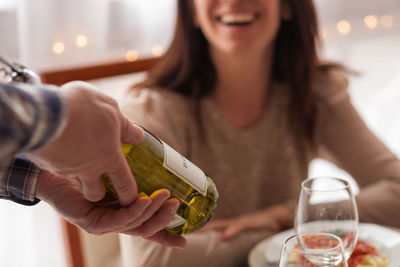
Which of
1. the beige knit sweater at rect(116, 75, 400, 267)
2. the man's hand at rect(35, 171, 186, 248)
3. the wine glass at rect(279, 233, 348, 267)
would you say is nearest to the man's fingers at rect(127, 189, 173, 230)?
the man's hand at rect(35, 171, 186, 248)

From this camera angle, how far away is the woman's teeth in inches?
51.2

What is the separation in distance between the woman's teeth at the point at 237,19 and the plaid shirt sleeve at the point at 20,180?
827mm

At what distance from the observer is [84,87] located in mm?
424

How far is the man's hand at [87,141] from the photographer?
15.7 inches

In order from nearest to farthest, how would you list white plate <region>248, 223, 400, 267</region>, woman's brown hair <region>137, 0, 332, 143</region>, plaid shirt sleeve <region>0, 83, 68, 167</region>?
plaid shirt sleeve <region>0, 83, 68, 167</region> < white plate <region>248, 223, 400, 267</region> < woman's brown hair <region>137, 0, 332, 143</region>

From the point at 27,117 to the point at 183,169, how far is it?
0.24 m

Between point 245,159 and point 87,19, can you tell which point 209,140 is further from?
point 87,19

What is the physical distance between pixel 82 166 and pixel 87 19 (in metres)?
1.56

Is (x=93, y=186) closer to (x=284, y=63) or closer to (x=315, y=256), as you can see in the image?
(x=315, y=256)

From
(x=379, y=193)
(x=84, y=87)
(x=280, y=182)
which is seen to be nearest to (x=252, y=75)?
(x=280, y=182)

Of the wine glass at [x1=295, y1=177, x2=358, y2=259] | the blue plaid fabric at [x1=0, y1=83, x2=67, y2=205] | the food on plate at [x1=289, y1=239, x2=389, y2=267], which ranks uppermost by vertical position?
the blue plaid fabric at [x1=0, y1=83, x2=67, y2=205]

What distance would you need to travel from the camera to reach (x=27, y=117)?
354 millimetres

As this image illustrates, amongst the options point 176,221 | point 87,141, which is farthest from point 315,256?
point 87,141

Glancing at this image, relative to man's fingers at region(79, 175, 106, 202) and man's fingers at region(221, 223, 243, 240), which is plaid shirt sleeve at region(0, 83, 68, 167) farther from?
man's fingers at region(221, 223, 243, 240)
